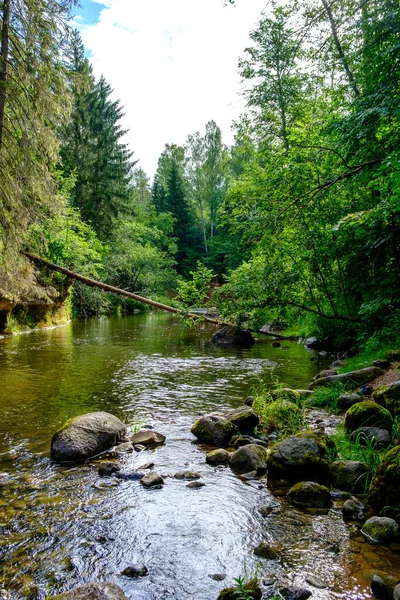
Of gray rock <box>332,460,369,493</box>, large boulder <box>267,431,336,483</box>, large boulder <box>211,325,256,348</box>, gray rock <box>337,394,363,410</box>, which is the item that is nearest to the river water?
large boulder <box>267,431,336,483</box>

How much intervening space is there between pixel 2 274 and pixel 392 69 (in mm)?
10306

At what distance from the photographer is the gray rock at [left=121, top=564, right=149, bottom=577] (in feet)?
10.4

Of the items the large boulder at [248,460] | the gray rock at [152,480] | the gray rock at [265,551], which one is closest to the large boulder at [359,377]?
the large boulder at [248,460]

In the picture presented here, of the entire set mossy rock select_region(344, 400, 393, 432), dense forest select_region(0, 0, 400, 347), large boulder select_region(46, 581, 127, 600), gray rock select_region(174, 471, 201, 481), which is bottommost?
gray rock select_region(174, 471, 201, 481)

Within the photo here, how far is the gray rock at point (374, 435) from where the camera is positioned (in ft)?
17.5

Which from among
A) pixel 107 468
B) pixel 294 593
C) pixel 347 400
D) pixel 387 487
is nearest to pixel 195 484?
pixel 107 468

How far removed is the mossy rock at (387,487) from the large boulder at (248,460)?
149 cm

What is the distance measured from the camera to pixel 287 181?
10.1 metres

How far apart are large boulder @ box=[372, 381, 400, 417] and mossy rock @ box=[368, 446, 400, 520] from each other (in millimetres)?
2164

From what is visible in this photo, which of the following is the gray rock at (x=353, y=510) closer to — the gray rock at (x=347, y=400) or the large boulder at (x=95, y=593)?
the large boulder at (x=95, y=593)

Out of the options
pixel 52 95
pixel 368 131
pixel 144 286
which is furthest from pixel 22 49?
pixel 144 286

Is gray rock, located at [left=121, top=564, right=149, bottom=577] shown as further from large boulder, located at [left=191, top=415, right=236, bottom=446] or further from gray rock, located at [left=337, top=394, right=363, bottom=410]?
gray rock, located at [left=337, top=394, right=363, bottom=410]

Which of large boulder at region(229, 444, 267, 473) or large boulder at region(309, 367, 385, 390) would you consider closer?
large boulder at region(229, 444, 267, 473)

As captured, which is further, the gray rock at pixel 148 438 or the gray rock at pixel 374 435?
the gray rock at pixel 148 438
